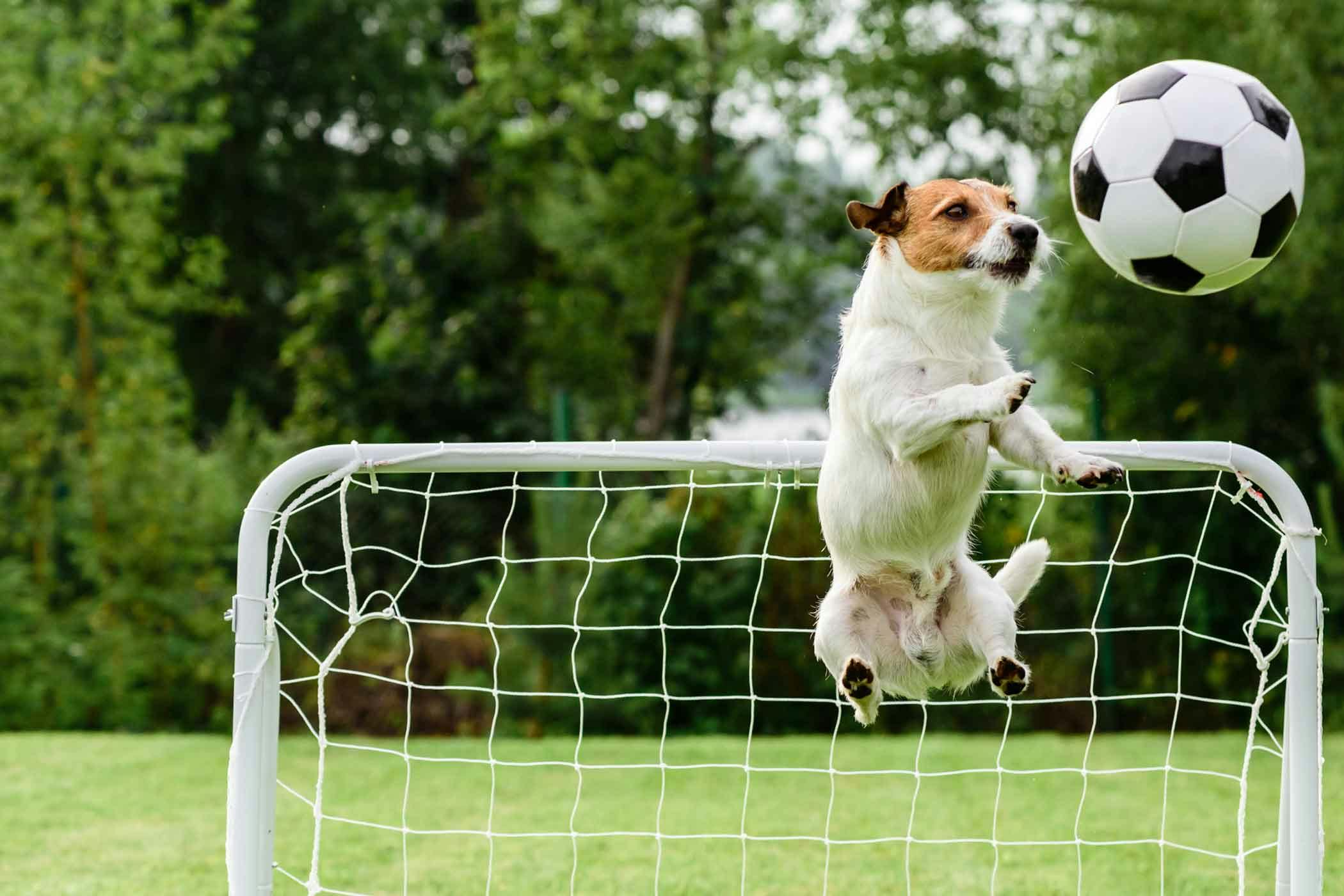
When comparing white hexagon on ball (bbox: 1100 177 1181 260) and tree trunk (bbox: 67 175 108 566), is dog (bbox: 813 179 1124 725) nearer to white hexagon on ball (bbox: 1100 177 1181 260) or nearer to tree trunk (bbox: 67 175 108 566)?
white hexagon on ball (bbox: 1100 177 1181 260)

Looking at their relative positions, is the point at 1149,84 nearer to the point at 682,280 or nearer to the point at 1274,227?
the point at 1274,227

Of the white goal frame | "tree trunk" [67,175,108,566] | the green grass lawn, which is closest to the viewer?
the white goal frame

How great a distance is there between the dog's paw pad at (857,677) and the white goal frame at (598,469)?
25.0 inches

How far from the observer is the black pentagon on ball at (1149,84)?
12.0 ft

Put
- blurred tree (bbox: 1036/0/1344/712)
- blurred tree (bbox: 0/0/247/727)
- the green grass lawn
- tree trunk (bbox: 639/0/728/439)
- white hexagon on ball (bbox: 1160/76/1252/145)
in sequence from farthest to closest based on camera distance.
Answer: tree trunk (bbox: 639/0/728/439)
blurred tree (bbox: 1036/0/1344/712)
blurred tree (bbox: 0/0/247/727)
the green grass lawn
white hexagon on ball (bbox: 1160/76/1252/145)

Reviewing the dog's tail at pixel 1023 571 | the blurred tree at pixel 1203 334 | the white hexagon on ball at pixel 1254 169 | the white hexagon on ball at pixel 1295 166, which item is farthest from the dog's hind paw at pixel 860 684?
the blurred tree at pixel 1203 334

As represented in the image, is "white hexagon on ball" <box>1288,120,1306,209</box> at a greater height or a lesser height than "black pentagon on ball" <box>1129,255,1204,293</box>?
greater

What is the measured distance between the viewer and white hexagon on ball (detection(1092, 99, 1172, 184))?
3543 millimetres

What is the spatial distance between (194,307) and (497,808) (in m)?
7.16

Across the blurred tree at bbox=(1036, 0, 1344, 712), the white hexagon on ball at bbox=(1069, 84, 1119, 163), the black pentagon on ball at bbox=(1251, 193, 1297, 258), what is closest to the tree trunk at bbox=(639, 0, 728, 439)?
the blurred tree at bbox=(1036, 0, 1344, 712)

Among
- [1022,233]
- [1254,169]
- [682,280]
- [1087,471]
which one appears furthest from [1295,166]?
[682,280]

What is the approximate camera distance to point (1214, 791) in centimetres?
699

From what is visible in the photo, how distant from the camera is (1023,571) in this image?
368 centimetres

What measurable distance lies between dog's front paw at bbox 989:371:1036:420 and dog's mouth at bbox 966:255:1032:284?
316 millimetres
